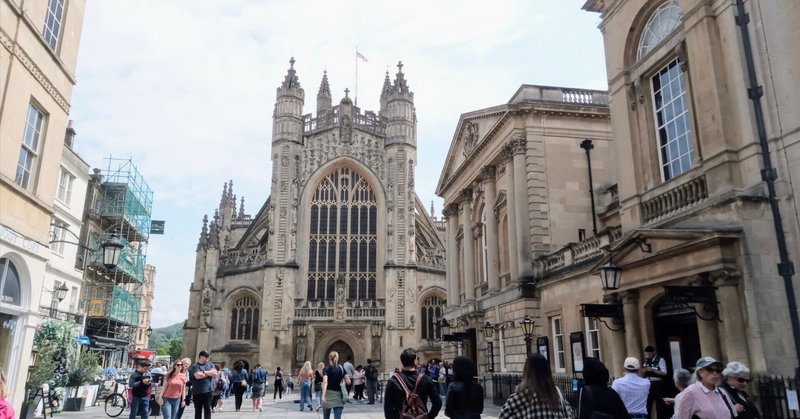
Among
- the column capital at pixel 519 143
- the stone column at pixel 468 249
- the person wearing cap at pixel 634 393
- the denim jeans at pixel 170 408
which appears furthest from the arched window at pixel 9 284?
the stone column at pixel 468 249

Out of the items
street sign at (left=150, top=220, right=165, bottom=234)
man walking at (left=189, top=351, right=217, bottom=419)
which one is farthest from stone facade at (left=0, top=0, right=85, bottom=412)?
street sign at (left=150, top=220, right=165, bottom=234)

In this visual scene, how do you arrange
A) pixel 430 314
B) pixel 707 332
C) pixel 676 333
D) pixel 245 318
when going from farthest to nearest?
pixel 245 318
pixel 430 314
pixel 676 333
pixel 707 332

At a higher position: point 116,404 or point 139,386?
point 139,386

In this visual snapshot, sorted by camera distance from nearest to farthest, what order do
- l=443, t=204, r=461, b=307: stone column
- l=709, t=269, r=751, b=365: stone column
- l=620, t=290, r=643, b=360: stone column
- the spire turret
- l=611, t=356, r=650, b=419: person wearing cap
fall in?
l=611, t=356, r=650, b=419: person wearing cap → l=709, t=269, r=751, b=365: stone column → l=620, t=290, r=643, b=360: stone column → l=443, t=204, r=461, b=307: stone column → the spire turret

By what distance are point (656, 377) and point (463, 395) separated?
5.29m

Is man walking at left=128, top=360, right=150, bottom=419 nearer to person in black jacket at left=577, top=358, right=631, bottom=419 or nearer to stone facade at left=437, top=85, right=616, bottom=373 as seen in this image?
person in black jacket at left=577, top=358, right=631, bottom=419

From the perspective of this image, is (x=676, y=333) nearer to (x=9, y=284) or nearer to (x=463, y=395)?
(x=463, y=395)

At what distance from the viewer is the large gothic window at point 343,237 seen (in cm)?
4100

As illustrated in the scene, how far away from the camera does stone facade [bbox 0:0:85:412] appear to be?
32.4ft

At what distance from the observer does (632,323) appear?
41.3 feet

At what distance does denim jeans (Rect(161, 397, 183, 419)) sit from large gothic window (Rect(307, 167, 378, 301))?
29.8 m

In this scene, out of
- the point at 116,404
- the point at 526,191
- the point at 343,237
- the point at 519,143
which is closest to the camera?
the point at 116,404

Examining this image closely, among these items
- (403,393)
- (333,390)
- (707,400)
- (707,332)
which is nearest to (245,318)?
(333,390)

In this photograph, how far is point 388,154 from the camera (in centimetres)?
4247
